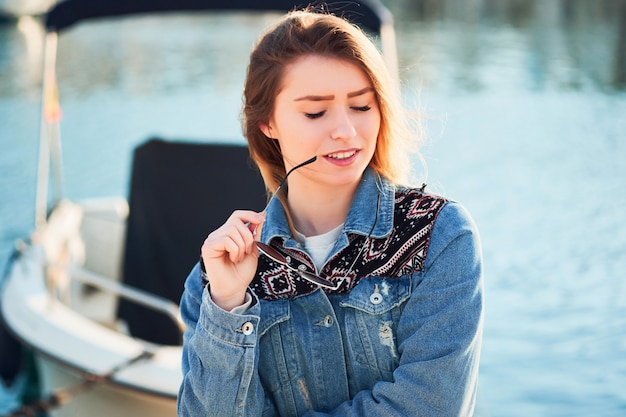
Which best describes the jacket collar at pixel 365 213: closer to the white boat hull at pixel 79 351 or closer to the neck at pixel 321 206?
the neck at pixel 321 206

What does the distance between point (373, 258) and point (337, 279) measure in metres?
0.07

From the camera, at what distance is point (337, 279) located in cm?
134

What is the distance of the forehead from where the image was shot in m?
1.31

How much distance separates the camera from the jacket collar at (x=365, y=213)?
4.39ft

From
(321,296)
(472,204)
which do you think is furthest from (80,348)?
(472,204)

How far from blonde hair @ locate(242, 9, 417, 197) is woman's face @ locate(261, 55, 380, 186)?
1 centimetres

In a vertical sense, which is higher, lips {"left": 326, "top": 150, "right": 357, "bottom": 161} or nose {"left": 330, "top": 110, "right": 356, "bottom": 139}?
nose {"left": 330, "top": 110, "right": 356, "bottom": 139}

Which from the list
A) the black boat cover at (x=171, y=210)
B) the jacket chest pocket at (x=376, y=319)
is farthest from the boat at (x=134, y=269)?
the jacket chest pocket at (x=376, y=319)

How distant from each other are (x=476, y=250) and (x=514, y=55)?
13.4 meters

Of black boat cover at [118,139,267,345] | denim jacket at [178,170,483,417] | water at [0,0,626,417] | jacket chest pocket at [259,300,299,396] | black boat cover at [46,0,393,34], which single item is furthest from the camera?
water at [0,0,626,417]

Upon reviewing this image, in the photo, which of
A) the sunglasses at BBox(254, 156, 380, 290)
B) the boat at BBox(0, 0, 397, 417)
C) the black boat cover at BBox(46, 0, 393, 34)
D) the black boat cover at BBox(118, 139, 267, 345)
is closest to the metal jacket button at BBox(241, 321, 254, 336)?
the sunglasses at BBox(254, 156, 380, 290)

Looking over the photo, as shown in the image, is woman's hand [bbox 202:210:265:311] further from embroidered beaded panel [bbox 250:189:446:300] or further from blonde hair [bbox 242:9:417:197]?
blonde hair [bbox 242:9:417:197]

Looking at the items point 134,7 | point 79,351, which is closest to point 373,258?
point 79,351

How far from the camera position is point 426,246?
50.9 inches
